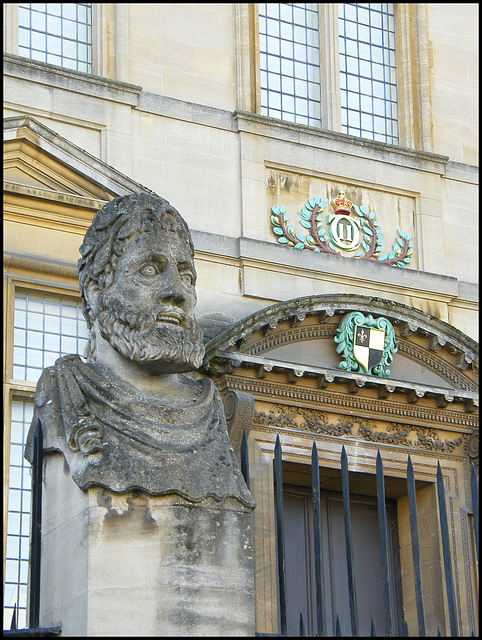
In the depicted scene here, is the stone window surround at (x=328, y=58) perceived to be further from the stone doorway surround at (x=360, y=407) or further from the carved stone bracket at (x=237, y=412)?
the carved stone bracket at (x=237, y=412)

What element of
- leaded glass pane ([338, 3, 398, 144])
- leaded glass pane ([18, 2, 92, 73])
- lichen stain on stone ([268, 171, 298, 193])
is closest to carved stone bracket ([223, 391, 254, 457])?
lichen stain on stone ([268, 171, 298, 193])

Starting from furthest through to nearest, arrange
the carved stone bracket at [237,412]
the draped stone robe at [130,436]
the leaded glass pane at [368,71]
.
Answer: the leaded glass pane at [368,71], the carved stone bracket at [237,412], the draped stone robe at [130,436]

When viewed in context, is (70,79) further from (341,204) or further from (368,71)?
(368,71)

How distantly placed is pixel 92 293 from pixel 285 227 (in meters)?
7.24

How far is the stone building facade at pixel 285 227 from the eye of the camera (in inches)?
560

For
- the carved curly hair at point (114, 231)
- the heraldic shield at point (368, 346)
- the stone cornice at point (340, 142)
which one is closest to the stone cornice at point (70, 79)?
the stone cornice at point (340, 142)

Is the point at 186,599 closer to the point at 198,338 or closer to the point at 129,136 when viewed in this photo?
the point at 198,338

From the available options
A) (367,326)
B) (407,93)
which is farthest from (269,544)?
(407,93)

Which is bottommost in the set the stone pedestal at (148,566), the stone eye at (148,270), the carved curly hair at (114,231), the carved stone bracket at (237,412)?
the stone pedestal at (148,566)

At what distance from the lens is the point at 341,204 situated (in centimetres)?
1596

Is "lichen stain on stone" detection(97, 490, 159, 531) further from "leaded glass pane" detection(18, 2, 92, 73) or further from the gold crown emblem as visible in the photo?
the gold crown emblem

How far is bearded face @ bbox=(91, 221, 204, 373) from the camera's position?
314 inches

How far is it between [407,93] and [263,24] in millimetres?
1679

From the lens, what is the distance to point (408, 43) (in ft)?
56.5
